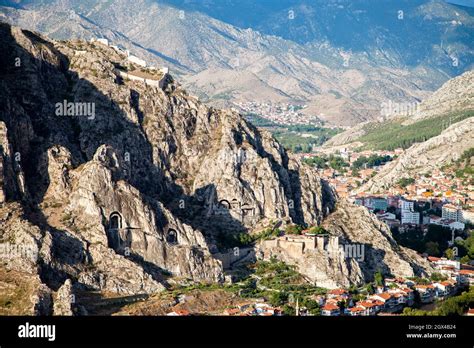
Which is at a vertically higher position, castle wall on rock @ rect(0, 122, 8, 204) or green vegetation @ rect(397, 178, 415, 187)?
green vegetation @ rect(397, 178, 415, 187)

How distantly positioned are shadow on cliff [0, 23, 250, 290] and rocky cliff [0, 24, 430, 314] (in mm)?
110

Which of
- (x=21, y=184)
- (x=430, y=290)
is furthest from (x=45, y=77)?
(x=430, y=290)

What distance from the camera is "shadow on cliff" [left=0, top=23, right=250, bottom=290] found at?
222 ft

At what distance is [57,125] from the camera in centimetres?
7344

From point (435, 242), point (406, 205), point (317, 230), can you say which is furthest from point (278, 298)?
point (406, 205)

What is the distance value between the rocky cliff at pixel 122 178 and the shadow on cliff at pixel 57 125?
0.11 meters

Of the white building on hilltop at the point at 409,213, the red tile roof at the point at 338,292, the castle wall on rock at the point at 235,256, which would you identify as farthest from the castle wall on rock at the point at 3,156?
the white building on hilltop at the point at 409,213

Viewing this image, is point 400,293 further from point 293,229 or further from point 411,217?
point 411,217

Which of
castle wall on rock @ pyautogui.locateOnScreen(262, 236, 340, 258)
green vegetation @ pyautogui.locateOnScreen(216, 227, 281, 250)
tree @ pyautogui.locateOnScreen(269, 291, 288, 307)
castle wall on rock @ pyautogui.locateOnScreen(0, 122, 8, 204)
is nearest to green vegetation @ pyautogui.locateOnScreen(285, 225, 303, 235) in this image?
green vegetation @ pyautogui.locateOnScreen(216, 227, 281, 250)

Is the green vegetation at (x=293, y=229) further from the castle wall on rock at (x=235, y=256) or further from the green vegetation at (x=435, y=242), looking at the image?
the green vegetation at (x=435, y=242)

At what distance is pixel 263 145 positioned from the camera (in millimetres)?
87188

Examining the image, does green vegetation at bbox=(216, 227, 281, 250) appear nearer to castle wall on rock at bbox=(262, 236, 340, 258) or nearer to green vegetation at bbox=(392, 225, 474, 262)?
castle wall on rock at bbox=(262, 236, 340, 258)
